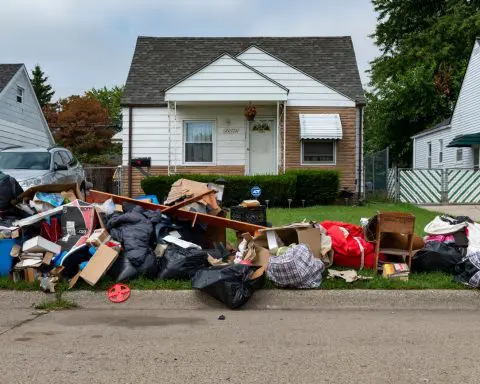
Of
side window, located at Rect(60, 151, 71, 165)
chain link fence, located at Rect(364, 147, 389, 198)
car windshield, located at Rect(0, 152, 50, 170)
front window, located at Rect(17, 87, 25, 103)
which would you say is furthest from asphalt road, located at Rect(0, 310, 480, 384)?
front window, located at Rect(17, 87, 25, 103)

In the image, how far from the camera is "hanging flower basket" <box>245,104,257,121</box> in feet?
57.7

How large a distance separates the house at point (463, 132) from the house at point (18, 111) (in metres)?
19.2

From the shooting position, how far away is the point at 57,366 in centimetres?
412

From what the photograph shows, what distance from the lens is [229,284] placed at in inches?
232

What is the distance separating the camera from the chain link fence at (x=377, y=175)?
2129 centimetres

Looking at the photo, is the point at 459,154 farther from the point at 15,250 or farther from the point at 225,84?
the point at 15,250

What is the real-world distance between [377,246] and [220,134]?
39.2 ft

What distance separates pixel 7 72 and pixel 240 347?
22.9 meters

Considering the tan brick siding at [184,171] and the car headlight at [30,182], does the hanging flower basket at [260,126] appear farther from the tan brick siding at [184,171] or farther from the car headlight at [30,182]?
the car headlight at [30,182]

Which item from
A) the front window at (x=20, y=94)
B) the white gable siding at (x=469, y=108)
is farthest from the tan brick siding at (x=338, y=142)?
the front window at (x=20, y=94)

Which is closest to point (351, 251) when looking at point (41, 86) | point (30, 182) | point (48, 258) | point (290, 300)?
point (290, 300)

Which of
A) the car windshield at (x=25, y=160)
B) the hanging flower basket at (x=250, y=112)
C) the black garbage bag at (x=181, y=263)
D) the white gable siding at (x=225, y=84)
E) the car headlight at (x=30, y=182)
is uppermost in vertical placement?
the white gable siding at (x=225, y=84)

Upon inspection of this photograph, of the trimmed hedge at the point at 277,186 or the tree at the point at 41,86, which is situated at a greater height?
the tree at the point at 41,86

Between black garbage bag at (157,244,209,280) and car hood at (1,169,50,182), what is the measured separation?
6409 mm
